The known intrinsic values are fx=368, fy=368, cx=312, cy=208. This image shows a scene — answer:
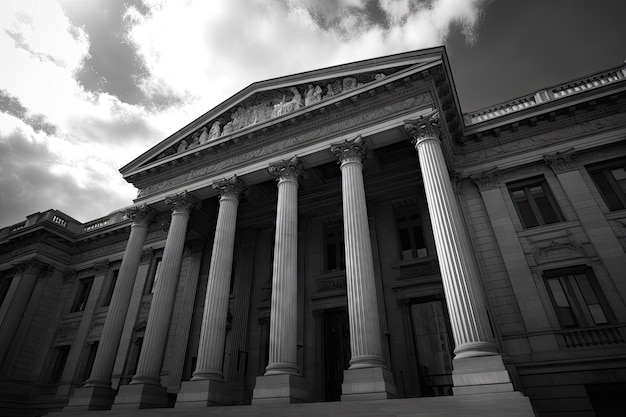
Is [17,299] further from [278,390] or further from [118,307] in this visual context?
[278,390]

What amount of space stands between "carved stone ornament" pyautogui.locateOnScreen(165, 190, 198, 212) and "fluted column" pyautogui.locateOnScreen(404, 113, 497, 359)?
1073 cm

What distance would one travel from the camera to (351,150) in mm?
→ 14391

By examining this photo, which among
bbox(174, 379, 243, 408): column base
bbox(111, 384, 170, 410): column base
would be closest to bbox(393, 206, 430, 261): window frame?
bbox(174, 379, 243, 408): column base

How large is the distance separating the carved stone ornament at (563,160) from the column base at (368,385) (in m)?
11.2

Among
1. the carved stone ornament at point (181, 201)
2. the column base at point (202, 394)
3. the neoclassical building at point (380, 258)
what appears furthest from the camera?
the carved stone ornament at point (181, 201)

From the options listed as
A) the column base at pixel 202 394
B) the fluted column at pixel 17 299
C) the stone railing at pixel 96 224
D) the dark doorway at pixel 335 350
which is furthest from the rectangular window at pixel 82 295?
the dark doorway at pixel 335 350

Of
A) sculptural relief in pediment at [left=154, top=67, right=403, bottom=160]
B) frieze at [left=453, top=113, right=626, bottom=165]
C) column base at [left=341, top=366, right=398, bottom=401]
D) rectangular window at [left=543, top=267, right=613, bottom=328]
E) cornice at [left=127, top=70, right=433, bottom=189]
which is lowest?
column base at [left=341, top=366, right=398, bottom=401]

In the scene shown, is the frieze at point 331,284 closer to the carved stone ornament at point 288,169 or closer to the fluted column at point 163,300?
the carved stone ornament at point 288,169

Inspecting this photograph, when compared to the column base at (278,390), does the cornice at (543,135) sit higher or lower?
higher

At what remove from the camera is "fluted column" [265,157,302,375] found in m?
12.1

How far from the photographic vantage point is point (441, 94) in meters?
→ 15.2

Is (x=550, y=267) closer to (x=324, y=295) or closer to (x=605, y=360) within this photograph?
(x=605, y=360)

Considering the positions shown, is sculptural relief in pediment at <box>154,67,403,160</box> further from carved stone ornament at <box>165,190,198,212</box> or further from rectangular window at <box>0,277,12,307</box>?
rectangular window at <box>0,277,12,307</box>

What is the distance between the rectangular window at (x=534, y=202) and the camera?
48.9 ft
